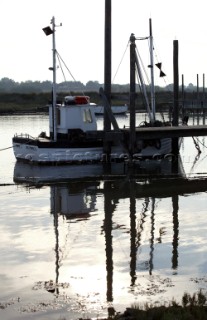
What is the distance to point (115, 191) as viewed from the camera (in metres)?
21.1

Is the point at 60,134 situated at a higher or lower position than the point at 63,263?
higher

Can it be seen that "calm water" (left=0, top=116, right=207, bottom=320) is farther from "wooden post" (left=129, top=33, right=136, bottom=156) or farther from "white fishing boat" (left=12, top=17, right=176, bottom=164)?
"white fishing boat" (left=12, top=17, right=176, bottom=164)

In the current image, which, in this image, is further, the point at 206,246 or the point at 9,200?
the point at 9,200

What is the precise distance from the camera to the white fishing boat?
28.3 metres

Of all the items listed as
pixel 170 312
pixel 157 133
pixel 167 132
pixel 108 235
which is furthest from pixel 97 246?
pixel 167 132

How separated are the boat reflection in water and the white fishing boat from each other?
2.03ft

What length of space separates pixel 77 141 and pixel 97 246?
15.8 metres

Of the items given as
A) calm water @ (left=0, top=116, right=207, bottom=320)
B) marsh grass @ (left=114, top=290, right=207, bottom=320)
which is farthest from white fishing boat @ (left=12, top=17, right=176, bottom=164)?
marsh grass @ (left=114, top=290, right=207, bottom=320)

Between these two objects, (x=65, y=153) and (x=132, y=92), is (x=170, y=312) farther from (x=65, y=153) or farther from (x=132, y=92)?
(x=65, y=153)

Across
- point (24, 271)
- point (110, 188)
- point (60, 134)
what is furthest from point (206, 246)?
point (60, 134)

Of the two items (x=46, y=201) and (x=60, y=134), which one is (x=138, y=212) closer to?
(x=46, y=201)

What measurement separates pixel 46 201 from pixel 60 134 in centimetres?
1134

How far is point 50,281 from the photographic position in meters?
10.7

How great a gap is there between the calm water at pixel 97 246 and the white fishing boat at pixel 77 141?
5377 millimetres
